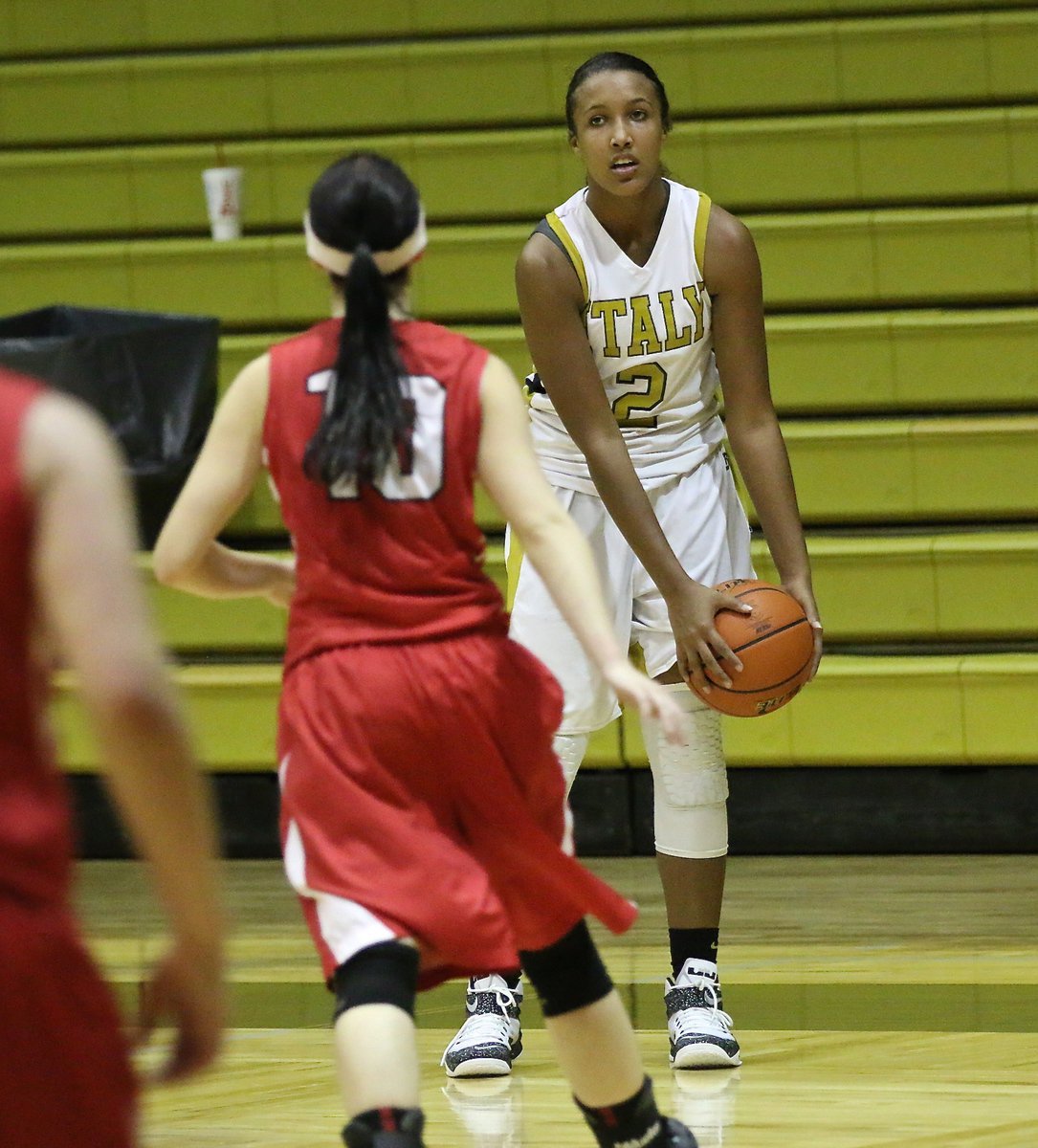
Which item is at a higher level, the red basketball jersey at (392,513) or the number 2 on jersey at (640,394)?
the number 2 on jersey at (640,394)

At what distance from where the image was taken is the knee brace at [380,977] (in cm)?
197

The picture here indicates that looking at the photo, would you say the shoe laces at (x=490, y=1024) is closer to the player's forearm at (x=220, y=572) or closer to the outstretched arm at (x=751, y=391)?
the outstretched arm at (x=751, y=391)

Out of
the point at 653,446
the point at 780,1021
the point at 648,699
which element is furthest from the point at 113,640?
the point at 780,1021

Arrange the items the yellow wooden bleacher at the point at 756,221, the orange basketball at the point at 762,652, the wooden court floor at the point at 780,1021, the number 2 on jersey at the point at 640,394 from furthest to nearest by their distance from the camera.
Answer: the yellow wooden bleacher at the point at 756,221, the number 2 on jersey at the point at 640,394, the orange basketball at the point at 762,652, the wooden court floor at the point at 780,1021

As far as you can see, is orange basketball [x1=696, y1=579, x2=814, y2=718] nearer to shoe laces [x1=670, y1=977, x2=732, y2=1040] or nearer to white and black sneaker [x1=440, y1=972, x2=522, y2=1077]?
shoe laces [x1=670, y1=977, x2=732, y2=1040]

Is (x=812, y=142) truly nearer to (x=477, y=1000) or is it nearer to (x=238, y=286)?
(x=238, y=286)

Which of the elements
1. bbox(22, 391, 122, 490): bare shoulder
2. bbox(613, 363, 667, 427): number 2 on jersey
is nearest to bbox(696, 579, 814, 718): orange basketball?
bbox(613, 363, 667, 427): number 2 on jersey

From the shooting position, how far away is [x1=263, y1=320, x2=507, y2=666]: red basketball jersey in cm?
207

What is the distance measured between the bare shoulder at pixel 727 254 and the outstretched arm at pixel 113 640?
2140mm

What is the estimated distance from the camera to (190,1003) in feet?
4.18

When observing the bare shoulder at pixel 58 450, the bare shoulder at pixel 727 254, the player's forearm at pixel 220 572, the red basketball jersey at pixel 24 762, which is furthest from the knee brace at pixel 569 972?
the bare shoulder at pixel 727 254

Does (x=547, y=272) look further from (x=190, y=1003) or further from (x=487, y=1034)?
(x=190, y=1003)

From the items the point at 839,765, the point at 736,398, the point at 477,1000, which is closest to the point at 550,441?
the point at 736,398

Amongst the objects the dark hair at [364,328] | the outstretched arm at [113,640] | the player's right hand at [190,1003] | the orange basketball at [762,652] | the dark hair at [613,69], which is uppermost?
the dark hair at [613,69]
